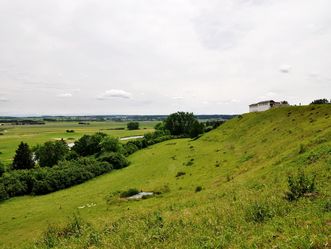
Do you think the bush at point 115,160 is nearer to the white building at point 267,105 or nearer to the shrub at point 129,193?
the shrub at point 129,193

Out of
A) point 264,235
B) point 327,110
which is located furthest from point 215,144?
point 264,235

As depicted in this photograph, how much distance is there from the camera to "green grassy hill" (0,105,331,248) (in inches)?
441

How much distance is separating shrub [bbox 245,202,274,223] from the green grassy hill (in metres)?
0.04

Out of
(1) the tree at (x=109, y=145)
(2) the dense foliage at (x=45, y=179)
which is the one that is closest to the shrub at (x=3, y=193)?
(2) the dense foliage at (x=45, y=179)

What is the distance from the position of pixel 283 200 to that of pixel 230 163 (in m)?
36.9

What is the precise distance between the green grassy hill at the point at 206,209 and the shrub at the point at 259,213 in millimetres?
44

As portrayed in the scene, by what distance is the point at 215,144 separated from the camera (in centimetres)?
8044

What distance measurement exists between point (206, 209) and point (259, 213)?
5432mm

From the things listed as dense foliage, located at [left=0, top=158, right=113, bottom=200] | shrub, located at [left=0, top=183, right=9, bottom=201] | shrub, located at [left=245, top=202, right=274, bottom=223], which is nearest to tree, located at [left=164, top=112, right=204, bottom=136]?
dense foliage, located at [left=0, top=158, right=113, bottom=200]

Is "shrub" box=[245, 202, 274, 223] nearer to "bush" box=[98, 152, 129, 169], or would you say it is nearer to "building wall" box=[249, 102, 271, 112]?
"bush" box=[98, 152, 129, 169]

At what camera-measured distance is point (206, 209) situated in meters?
18.3

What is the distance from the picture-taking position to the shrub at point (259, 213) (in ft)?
42.5

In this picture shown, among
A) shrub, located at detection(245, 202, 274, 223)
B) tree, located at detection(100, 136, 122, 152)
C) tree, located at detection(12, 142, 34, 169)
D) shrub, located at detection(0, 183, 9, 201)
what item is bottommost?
shrub, located at detection(0, 183, 9, 201)

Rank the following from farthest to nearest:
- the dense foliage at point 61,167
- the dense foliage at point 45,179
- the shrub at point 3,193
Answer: the dense foliage at point 61,167 < the dense foliage at point 45,179 < the shrub at point 3,193
